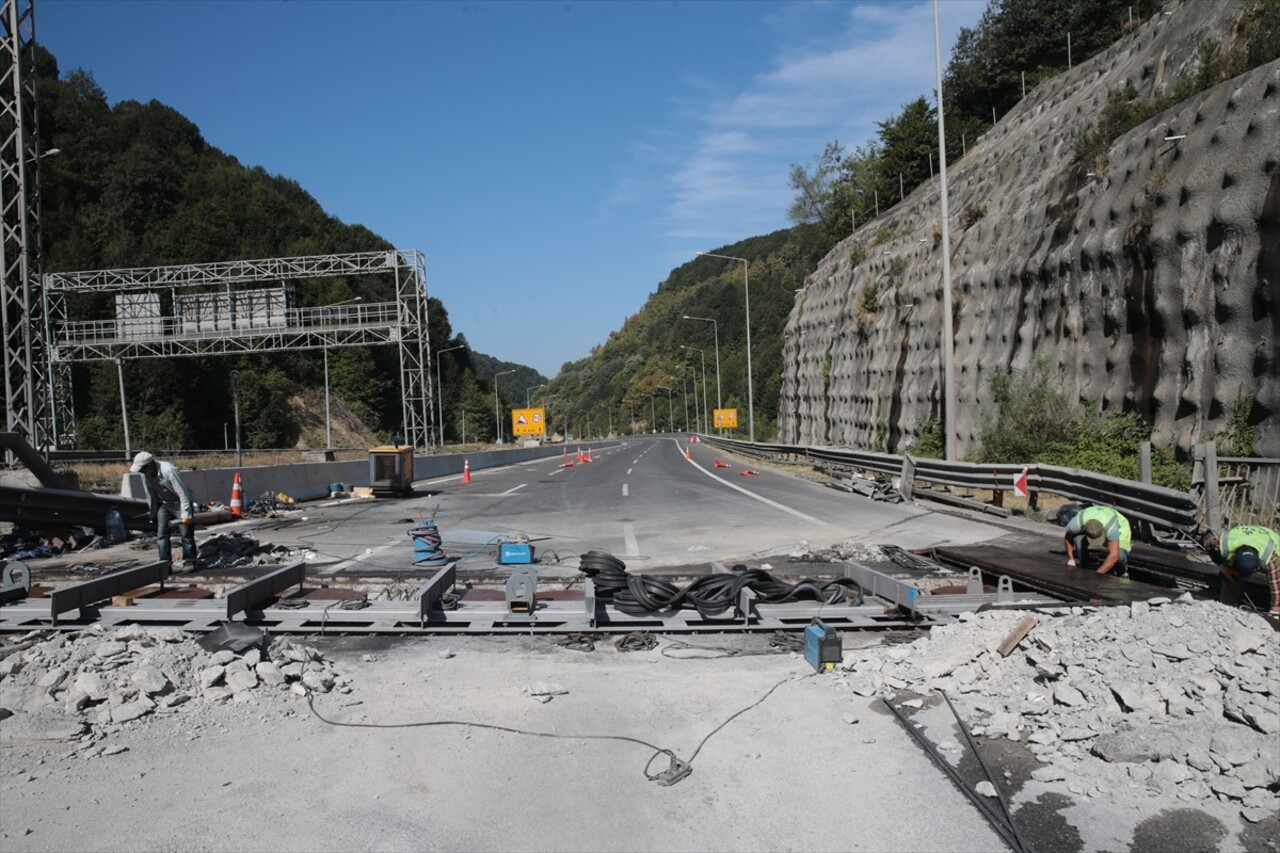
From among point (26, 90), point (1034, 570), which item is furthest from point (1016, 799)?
point (26, 90)

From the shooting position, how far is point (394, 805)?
4461 millimetres

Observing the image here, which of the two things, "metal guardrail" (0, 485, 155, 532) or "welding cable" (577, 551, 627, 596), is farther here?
"metal guardrail" (0, 485, 155, 532)

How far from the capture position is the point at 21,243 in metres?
21.6

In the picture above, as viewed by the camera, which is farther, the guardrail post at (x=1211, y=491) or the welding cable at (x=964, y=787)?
the guardrail post at (x=1211, y=491)

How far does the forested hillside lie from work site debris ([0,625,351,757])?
66.9 meters

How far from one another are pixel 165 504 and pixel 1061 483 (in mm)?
13304

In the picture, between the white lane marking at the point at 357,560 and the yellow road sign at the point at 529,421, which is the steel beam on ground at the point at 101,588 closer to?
the white lane marking at the point at 357,560

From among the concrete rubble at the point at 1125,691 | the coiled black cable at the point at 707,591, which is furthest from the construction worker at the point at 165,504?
the concrete rubble at the point at 1125,691

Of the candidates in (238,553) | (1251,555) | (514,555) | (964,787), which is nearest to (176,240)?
(238,553)

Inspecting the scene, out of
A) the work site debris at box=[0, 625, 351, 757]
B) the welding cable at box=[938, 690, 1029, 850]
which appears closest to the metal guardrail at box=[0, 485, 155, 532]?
the work site debris at box=[0, 625, 351, 757]

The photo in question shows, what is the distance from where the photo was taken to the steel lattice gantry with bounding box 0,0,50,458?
70.3 ft

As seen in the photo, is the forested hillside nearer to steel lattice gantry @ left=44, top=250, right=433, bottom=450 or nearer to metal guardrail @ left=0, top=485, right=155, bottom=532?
steel lattice gantry @ left=44, top=250, right=433, bottom=450

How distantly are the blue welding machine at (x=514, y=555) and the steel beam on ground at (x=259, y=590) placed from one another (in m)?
2.71

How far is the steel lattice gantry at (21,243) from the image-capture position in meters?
21.4
